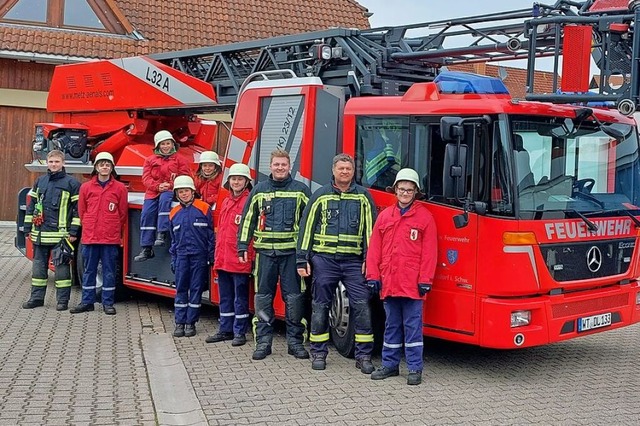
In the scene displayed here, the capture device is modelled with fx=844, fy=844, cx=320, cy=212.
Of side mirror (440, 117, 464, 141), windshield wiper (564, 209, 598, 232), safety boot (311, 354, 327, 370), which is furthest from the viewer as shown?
safety boot (311, 354, 327, 370)

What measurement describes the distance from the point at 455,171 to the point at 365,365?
188 cm

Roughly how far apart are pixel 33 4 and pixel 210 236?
13313mm

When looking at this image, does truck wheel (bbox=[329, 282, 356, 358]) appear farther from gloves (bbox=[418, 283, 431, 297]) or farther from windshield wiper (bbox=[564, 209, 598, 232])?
windshield wiper (bbox=[564, 209, 598, 232])

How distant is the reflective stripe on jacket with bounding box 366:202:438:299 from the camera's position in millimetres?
6836

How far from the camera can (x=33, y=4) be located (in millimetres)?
19719

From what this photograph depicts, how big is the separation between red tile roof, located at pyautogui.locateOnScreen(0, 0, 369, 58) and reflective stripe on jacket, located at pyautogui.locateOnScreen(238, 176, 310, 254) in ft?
42.3

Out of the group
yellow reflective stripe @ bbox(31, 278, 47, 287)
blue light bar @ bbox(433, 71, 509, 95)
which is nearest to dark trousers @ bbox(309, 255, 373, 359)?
blue light bar @ bbox(433, 71, 509, 95)

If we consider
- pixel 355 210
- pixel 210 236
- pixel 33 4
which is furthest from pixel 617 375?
pixel 33 4

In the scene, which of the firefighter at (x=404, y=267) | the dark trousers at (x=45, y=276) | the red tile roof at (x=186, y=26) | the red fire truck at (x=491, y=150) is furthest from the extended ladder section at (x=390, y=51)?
the red tile roof at (x=186, y=26)

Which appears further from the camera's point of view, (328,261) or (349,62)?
(349,62)

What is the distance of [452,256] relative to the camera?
6.98 meters

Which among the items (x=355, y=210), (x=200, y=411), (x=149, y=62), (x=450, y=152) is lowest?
(x=200, y=411)

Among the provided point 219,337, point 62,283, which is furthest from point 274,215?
point 62,283

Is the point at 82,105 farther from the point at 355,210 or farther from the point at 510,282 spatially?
the point at 510,282
